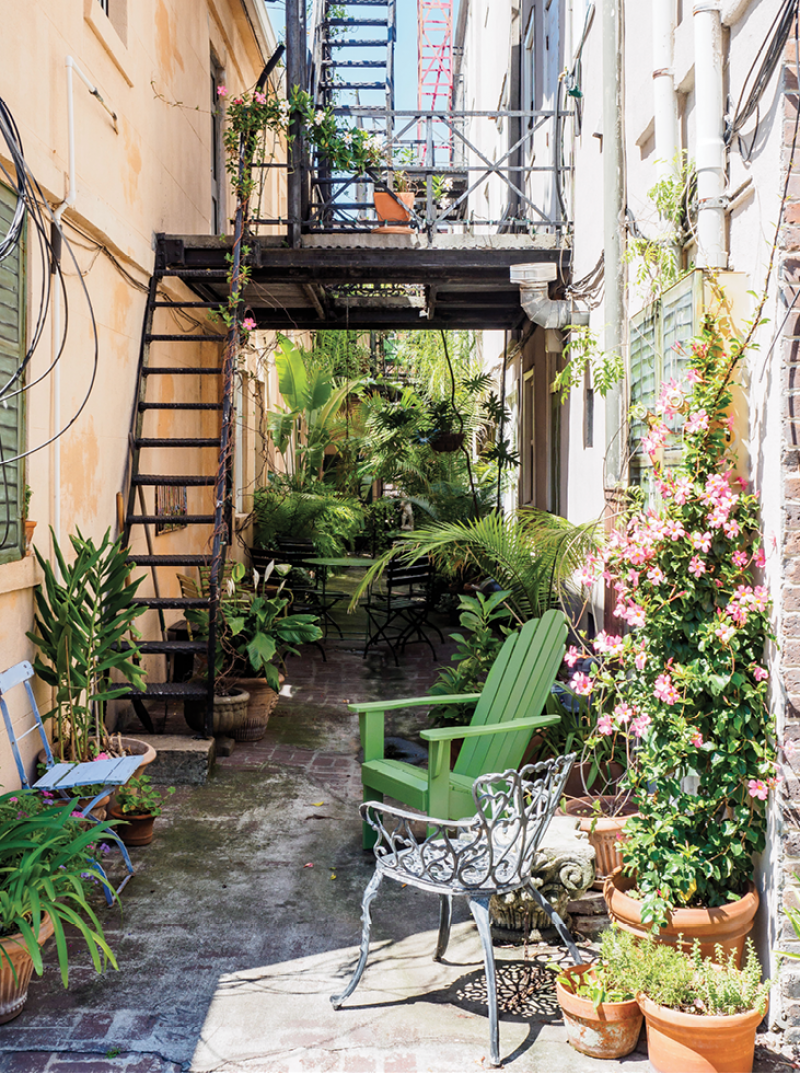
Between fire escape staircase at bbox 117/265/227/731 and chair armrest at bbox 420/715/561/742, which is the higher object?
fire escape staircase at bbox 117/265/227/731

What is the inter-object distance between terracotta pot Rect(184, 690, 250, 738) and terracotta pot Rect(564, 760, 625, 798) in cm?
262

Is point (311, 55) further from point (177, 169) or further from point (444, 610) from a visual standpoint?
point (444, 610)

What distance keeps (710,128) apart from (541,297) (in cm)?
393

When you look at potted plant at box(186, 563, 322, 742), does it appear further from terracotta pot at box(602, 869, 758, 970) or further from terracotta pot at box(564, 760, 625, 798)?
terracotta pot at box(602, 869, 758, 970)

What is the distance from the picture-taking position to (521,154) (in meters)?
10.7

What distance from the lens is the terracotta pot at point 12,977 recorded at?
3170mm

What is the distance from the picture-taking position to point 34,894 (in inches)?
124

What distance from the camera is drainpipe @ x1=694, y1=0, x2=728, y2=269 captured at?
139 inches

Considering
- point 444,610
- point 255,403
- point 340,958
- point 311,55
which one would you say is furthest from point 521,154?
point 340,958

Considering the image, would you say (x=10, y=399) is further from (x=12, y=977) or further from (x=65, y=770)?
(x=12, y=977)

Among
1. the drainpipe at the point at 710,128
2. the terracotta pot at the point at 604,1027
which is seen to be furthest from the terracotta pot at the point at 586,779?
the drainpipe at the point at 710,128

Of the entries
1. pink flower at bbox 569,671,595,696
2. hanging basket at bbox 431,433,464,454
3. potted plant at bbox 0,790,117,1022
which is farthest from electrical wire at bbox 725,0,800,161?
hanging basket at bbox 431,433,464,454

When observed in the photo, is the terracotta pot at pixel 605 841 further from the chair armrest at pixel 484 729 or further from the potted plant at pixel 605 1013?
the potted plant at pixel 605 1013

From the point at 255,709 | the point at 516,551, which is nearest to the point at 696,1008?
the point at 516,551
